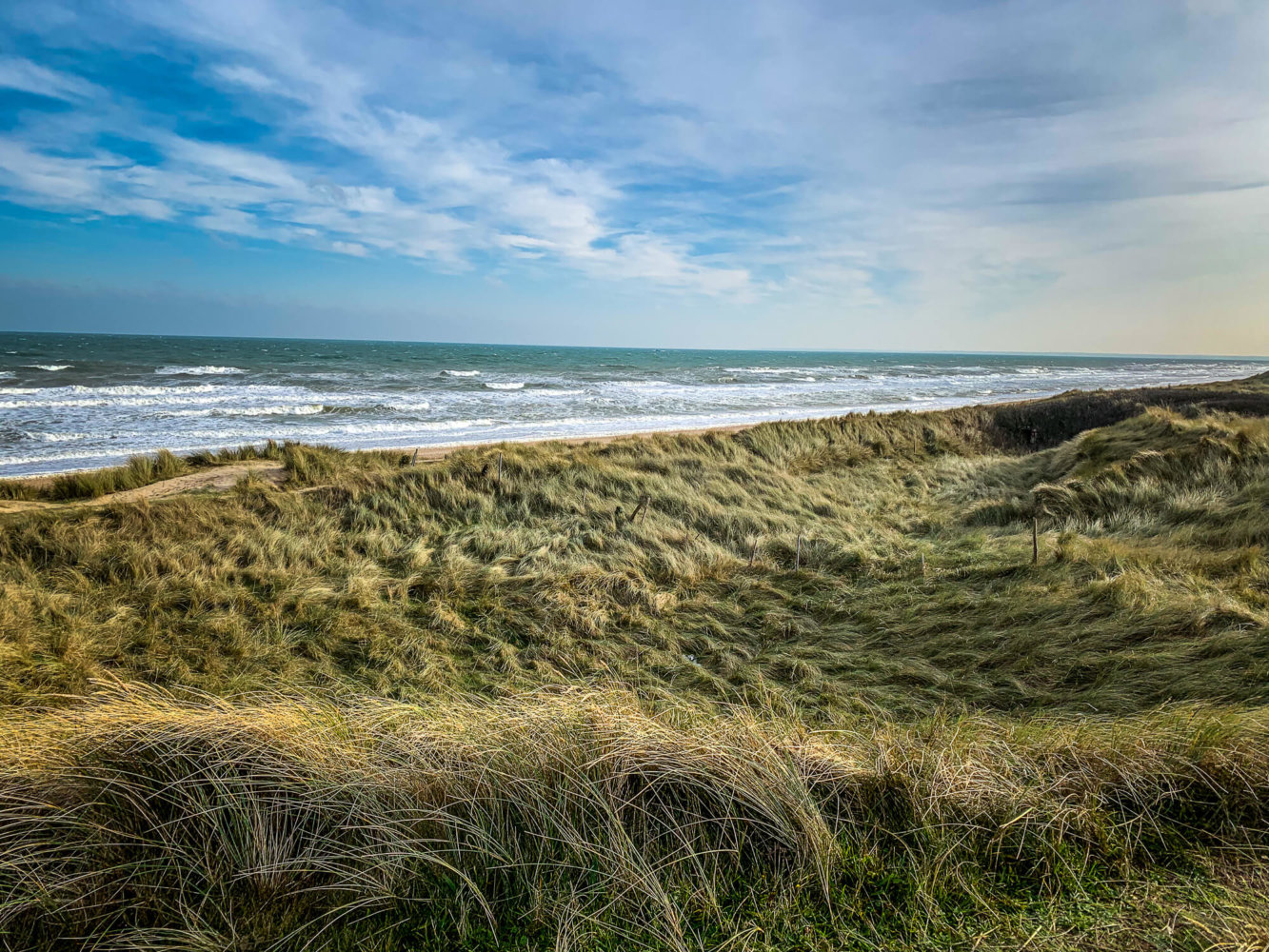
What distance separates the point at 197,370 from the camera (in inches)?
1854

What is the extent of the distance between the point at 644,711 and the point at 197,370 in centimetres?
5595

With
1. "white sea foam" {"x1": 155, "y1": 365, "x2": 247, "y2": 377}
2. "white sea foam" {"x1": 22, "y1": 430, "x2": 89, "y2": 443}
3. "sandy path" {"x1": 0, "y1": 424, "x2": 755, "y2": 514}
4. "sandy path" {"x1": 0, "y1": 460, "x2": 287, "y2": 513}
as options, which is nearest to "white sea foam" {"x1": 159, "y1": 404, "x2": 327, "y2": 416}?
"white sea foam" {"x1": 22, "y1": 430, "x2": 89, "y2": 443}

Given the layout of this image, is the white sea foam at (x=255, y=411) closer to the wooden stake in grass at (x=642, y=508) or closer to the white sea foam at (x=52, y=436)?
the white sea foam at (x=52, y=436)

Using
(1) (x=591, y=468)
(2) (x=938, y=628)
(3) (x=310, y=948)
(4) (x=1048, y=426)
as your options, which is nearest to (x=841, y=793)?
(3) (x=310, y=948)

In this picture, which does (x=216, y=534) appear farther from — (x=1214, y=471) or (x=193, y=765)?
(x=1214, y=471)

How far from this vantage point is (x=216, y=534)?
25.8ft

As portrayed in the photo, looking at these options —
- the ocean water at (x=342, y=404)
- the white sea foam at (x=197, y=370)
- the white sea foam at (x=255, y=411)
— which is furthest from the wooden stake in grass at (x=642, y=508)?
the white sea foam at (x=197, y=370)

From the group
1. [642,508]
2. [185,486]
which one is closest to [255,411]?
[185,486]

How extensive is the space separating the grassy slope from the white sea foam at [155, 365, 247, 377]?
41550mm

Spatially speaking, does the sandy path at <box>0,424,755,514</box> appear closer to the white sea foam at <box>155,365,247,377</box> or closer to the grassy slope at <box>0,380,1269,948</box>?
the grassy slope at <box>0,380,1269,948</box>

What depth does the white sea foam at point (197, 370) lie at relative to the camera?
4383 centimetres

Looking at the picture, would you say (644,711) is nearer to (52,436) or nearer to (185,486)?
(185,486)

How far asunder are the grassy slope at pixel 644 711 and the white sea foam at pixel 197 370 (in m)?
41.6

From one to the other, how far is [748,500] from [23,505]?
11.6m
